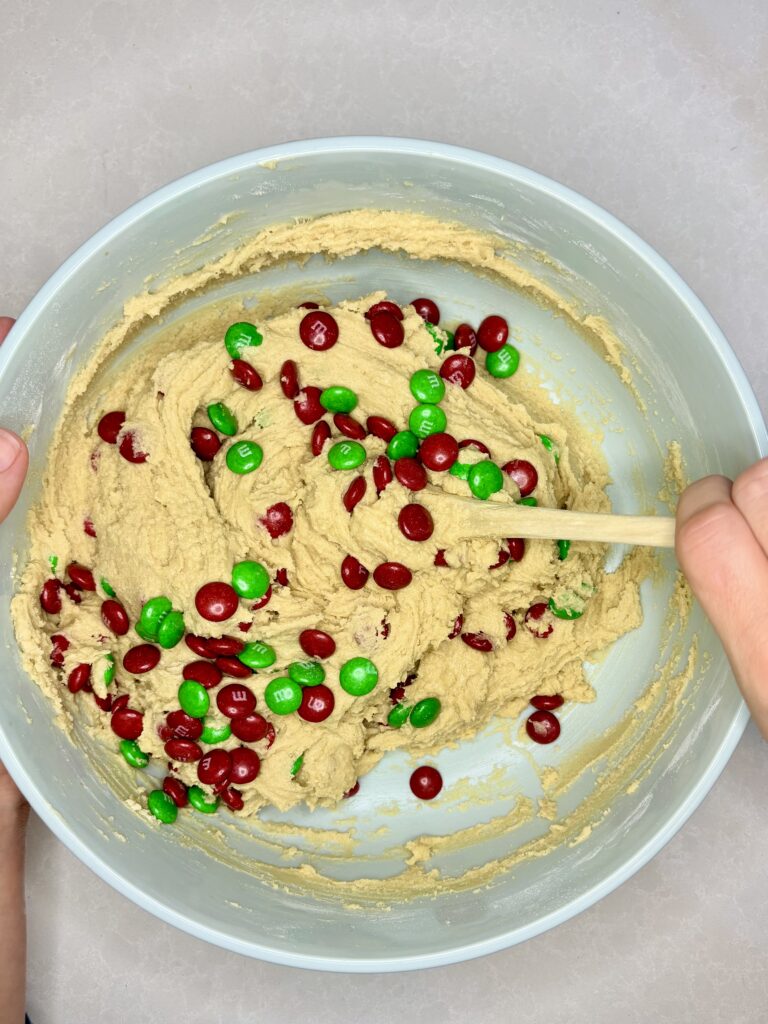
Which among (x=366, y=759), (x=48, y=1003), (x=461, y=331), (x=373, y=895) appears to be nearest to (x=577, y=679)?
(x=366, y=759)

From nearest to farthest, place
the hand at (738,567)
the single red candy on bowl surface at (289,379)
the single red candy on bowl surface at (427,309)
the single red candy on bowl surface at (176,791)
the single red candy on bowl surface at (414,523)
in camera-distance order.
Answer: the hand at (738,567), the single red candy on bowl surface at (414,523), the single red candy on bowl surface at (289,379), the single red candy on bowl surface at (176,791), the single red candy on bowl surface at (427,309)

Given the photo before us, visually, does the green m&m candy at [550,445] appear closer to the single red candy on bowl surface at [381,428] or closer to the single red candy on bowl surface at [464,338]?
the single red candy on bowl surface at [464,338]

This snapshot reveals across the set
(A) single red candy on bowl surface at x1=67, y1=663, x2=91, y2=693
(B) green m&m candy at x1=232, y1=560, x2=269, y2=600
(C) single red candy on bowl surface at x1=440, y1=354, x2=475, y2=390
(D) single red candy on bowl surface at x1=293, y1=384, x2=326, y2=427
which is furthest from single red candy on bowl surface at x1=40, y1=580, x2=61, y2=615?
(C) single red candy on bowl surface at x1=440, y1=354, x2=475, y2=390

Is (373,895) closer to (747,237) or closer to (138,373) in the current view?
(138,373)

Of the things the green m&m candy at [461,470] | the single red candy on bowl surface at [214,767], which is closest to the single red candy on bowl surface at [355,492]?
the green m&m candy at [461,470]

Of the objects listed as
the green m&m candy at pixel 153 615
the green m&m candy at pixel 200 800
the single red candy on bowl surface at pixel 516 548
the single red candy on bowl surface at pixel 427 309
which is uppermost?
the single red candy on bowl surface at pixel 427 309

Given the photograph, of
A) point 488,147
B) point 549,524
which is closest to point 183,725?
point 549,524

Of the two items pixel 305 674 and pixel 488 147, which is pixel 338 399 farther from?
pixel 488 147
